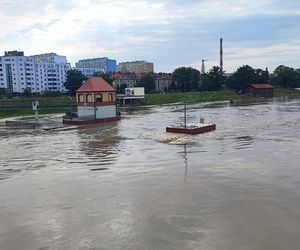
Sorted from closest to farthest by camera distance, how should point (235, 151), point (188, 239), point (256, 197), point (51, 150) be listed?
point (188, 239), point (256, 197), point (235, 151), point (51, 150)

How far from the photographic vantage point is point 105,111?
2008 inches

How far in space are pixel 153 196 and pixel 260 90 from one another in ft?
355

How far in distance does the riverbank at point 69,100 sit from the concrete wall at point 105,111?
20.2 metres

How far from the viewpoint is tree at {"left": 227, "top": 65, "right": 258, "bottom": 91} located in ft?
395

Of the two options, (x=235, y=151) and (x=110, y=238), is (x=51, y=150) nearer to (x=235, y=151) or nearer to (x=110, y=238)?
(x=235, y=151)

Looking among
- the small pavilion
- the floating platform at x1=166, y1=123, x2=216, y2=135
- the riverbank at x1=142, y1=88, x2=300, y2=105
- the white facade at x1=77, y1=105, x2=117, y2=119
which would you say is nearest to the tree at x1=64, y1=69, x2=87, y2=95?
the riverbank at x1=142, y1=88, x2=300, y2=105

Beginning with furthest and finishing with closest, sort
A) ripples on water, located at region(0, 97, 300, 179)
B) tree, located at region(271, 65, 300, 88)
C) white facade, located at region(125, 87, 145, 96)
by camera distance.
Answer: tree, located at region(271, 65, 300, 88) < white facade, located at region(125, 87, 145, 96) < ripples on water, located at region(0, 97, 300, 179)

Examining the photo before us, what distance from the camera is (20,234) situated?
12.1 m

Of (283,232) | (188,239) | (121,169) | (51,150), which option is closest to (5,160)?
(51,150)

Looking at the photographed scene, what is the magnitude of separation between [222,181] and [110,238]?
781 centimetres

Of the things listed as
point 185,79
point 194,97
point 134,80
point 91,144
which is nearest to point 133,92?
point 194,97

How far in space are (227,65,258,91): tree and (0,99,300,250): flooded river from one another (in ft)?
310

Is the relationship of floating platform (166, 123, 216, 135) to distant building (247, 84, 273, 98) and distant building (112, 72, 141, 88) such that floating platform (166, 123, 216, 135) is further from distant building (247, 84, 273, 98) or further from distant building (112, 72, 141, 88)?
distant building (112, 72, 141, 88)

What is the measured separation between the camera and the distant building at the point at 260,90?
11644cm
